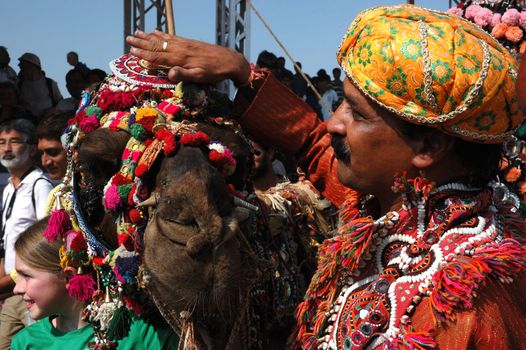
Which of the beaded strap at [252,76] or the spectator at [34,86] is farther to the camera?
the spectator at [34,86]

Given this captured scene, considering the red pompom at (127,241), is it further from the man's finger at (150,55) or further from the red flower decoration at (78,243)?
the man's finger at (150,55)

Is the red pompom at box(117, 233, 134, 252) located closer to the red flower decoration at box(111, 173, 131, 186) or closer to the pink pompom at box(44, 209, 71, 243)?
the red flower decoration at box(111, 173, 131, 186)

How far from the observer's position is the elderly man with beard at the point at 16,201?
568 cm

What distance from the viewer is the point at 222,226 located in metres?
2.40

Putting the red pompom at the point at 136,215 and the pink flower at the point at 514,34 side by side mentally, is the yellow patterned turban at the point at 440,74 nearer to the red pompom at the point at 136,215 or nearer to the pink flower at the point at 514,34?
the red pompom at the point at 136,215

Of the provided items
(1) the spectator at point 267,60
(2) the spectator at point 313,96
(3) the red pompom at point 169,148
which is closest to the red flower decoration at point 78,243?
(3) the red pompom at point 169,148

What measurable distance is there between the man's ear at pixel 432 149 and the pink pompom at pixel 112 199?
1.02 m

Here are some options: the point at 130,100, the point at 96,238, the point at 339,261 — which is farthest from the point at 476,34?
the point at 96,238

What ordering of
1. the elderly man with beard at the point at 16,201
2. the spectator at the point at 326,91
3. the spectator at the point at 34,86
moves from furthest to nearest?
the spectator at the point at 326,91 → the spectator at the point at 34,86 → the elderly man with beard at the point at 16,201

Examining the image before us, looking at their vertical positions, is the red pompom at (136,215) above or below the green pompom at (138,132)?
below

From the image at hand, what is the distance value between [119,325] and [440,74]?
1.55 metres

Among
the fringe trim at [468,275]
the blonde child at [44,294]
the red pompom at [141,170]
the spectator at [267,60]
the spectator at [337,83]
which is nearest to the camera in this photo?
the fringe trim at [468,275]

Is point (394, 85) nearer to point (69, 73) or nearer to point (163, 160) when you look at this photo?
point (163, 160)

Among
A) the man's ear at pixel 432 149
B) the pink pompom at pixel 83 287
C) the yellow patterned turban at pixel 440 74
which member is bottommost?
the pink pompom at pixel 83 287
